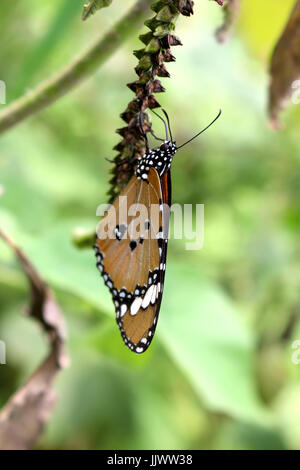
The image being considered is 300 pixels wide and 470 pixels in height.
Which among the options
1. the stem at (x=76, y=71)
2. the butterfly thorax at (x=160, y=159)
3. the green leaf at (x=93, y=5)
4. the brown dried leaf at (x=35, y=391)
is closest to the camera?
the green leaf at (x=93, y=5)

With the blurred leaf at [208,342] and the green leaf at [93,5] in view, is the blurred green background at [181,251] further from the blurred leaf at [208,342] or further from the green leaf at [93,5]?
the green leaf at [93,5]

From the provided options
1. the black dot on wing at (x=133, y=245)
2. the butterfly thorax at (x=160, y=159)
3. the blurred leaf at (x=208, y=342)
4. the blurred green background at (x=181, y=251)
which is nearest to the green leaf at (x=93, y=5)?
the butterfly thorax at (x=160, y=159)

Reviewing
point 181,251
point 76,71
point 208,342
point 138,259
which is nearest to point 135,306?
point 138,259

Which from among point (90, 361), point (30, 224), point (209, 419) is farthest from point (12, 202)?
point (209, 419)

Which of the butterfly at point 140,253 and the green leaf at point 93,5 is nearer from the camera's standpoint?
the green leaf at point 93,5

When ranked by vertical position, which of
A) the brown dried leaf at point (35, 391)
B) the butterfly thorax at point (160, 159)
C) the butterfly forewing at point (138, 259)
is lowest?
the brown dried leaf at point (35, 391)

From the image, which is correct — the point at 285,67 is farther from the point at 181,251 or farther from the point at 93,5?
the point at 181,251
